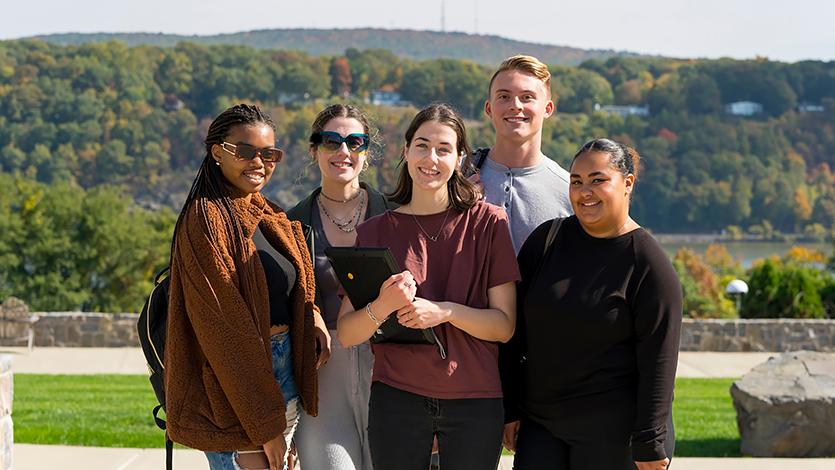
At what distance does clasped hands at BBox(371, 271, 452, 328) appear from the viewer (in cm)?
326

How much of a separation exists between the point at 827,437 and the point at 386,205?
14.1 ft

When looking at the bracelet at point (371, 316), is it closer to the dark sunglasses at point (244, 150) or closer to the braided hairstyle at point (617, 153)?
the dark sunglasses at point (244, 150)

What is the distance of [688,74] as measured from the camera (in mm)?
110938

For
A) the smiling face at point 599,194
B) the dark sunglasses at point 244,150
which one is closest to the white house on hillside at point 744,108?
the smiling face at point 599,194

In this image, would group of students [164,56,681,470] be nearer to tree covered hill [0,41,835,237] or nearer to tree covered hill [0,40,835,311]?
tree covered hill [0,40,835,311]

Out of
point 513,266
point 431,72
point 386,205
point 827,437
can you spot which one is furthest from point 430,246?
point 431,72

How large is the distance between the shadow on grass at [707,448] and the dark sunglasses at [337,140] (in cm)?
427

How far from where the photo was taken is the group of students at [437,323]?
323 centimetres

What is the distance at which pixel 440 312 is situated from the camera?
3.30 metres

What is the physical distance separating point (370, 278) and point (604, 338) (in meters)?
0.74

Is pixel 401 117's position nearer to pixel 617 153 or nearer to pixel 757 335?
pixel 757 335

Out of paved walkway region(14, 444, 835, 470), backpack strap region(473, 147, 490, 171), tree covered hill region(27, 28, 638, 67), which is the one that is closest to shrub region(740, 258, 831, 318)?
paved walkway region(14, 444, 835, 470)

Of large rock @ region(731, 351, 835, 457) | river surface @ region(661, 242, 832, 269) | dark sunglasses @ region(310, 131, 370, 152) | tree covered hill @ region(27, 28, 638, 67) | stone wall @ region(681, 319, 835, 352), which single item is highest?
dark sunglasses @ region(310, 131, 370, 152)

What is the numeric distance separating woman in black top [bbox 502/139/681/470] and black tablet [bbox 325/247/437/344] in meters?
0.38
